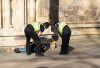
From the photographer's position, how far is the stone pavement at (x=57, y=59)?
42.9 ft

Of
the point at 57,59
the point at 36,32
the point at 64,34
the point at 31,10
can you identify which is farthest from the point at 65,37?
the point at 31,10

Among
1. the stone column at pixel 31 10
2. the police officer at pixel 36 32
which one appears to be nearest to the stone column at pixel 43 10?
the stone column at pixel 31 10

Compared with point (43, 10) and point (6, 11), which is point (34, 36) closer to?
point (6, 11)

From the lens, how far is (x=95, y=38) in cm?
1864

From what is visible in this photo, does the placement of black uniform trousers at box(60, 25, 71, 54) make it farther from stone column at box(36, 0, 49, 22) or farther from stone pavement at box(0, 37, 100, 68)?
stone column at box(36, 0, 49, 22)

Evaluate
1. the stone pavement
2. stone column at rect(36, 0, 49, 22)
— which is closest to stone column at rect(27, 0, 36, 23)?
stone column at rect(36, 0, 49, 22)

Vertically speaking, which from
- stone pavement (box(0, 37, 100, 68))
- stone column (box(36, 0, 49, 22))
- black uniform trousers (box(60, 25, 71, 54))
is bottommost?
stone pavement (box(0, 37, 100, 68))

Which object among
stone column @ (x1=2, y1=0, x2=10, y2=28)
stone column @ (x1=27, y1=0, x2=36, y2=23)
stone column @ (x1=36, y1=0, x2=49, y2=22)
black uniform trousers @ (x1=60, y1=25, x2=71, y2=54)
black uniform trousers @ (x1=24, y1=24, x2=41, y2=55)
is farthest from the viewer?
stone column @ (x1=36, y1=0, x2=49, y2=22)

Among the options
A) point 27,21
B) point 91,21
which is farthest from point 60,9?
point 27,21

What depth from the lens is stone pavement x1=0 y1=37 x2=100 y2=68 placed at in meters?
13.1

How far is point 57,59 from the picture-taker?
14.1 metres

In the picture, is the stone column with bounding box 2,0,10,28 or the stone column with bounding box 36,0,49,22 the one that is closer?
the stone column with bounding box 2,0,10,28

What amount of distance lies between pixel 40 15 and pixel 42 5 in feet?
1.43

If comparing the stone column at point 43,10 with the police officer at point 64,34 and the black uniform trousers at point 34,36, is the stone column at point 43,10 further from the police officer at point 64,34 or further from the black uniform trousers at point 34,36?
the black uniform trousers at point 34,36
